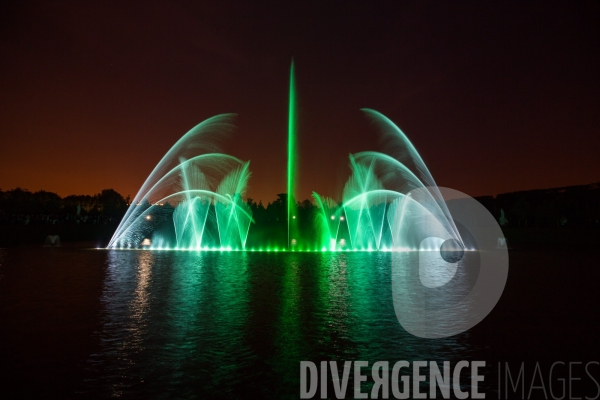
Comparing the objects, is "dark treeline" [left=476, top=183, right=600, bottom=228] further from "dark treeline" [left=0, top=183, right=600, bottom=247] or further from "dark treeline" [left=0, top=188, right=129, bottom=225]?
"dark treeline" [left=0, top=188, right=129, bottom=225]

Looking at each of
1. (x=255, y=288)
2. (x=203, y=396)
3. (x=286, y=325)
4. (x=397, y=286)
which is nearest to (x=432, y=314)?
(x=286, y=325)

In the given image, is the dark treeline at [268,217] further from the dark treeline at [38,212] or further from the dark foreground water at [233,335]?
the dark foreground water at [233,335]

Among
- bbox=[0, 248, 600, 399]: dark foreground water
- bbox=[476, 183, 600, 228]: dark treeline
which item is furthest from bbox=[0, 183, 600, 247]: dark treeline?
bbox=[0, 248, 600, 399]: dark foreground water

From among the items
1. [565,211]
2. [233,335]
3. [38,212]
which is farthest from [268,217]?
[233,335]

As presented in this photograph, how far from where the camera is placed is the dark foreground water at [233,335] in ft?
22.2

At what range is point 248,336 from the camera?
30.0 feet

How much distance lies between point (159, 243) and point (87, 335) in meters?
38.7

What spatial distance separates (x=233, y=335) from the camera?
922 cm

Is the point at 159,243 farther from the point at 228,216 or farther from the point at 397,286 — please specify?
the point at 397,286

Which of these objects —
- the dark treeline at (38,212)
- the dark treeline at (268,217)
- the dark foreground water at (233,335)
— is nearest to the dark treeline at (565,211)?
the dark treeline at (268,217)

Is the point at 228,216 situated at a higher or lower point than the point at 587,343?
higher

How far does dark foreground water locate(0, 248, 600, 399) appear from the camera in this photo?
6.76 metres

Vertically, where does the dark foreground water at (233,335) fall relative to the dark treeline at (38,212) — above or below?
below

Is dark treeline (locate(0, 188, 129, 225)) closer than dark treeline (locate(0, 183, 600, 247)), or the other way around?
dark treeline (locate(0, 183, 600, 247))
